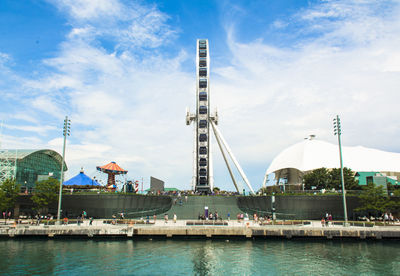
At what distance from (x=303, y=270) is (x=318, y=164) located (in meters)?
→ 63.3

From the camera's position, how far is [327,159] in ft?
266

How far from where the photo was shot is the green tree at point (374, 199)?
38.2 metres

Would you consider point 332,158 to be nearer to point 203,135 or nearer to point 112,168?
point 203,135

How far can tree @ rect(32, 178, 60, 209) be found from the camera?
4103 centimetres

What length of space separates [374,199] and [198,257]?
2598 centimetres

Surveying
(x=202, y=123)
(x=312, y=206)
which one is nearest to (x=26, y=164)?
(x=202, y=123)

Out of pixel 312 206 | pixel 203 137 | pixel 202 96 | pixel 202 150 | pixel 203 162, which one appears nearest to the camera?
pixel 312 206

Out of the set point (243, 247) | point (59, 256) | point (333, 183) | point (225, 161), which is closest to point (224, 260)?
point (243, 247)

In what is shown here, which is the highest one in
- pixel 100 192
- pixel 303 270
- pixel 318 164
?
pixel 318 164

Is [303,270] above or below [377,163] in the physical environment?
below

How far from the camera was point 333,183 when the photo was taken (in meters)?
55.9

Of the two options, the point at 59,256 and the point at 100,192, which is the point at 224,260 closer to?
the point at 59,256

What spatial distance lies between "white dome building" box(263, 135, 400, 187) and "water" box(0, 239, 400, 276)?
51.9 meters

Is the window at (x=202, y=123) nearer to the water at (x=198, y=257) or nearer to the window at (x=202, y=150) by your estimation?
the window at (x=202, y=150)
